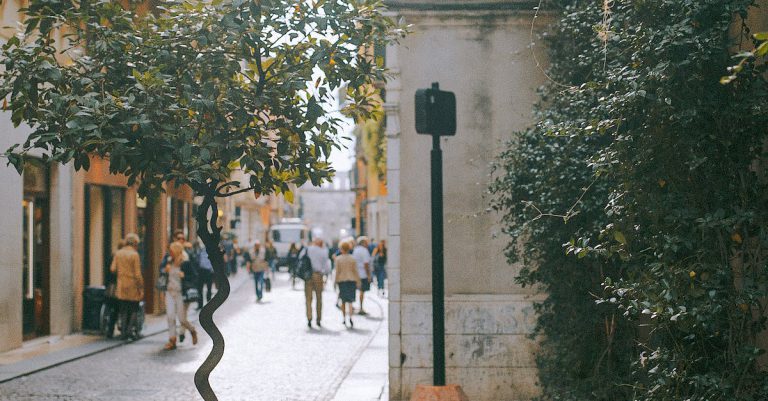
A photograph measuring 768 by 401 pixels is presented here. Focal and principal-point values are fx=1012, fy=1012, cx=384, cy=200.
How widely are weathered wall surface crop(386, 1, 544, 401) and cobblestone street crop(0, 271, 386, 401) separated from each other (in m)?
1.98

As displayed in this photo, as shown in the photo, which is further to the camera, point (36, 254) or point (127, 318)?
point (36, 254)

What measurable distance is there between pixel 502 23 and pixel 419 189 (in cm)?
202

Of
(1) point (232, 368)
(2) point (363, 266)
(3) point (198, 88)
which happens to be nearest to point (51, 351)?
(1) point (232, 368)

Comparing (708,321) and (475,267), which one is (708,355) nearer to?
(708,321)

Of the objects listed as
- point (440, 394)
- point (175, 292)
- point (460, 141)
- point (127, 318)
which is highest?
point (460, 141)

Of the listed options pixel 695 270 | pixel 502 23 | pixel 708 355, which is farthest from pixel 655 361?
pixel 502 23

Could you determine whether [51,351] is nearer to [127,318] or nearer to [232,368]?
[127,318]

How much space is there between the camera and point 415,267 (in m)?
11.0

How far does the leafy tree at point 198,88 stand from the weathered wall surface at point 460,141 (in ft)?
11.7

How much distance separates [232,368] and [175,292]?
2.99 meters

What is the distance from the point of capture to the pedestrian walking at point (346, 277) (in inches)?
817

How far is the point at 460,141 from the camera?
36.1 ft

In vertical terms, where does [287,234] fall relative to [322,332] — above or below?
above

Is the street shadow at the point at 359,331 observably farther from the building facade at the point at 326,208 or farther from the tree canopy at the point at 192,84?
the building facade at the point at 326,208
